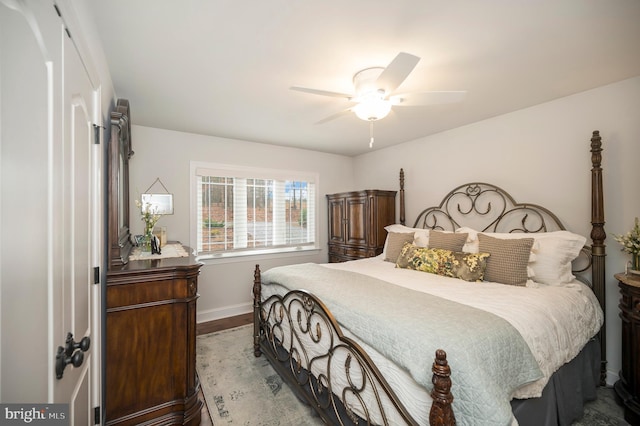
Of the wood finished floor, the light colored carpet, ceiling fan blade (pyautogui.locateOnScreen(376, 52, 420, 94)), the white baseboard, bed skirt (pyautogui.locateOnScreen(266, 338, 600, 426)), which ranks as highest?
ceiling fan blade (pyautogui.locateOnScreen(376, 52, 420, 94))

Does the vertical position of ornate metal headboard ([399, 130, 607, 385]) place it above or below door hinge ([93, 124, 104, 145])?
below

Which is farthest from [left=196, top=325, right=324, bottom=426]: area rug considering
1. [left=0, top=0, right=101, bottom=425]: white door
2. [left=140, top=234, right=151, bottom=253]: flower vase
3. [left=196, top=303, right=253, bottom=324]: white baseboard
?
[left=140, top=234, right=151, bottom=253]: flower vase

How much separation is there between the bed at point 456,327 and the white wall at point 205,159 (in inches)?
50.7

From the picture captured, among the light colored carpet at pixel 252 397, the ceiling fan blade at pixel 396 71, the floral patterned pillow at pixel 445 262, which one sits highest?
the ceiling fan blade at pixel 396 71

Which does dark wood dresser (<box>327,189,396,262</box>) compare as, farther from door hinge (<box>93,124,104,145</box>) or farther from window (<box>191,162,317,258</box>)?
door hinge (<box>93,124,104,145</box>)

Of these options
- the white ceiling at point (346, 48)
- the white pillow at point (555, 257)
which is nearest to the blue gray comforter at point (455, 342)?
the white pillow at point (555, 257)

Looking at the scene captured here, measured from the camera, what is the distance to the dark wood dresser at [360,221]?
3.94 metres

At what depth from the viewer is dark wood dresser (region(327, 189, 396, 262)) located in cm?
394

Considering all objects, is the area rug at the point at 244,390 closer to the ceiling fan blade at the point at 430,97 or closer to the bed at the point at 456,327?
the bed at the point at 456,327

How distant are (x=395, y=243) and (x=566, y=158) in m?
1.83

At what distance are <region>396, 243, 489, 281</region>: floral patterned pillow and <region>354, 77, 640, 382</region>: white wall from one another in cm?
101

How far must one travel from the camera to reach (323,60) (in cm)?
188

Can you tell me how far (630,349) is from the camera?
189cm

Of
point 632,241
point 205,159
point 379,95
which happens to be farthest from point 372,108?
point 205,159
